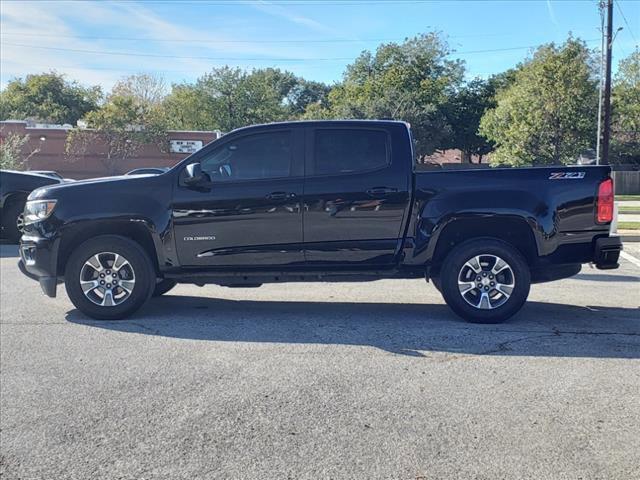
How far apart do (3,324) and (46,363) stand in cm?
175

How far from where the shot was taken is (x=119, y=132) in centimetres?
4144

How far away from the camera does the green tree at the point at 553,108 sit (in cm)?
3334

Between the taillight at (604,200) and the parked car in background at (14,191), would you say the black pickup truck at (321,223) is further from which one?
the parked car in background at (14,191)

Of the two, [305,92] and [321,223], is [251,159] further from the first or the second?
[305,92]

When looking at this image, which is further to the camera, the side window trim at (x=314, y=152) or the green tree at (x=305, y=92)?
the green tree at (x=305, y=92)

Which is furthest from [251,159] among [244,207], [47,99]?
[47,99]

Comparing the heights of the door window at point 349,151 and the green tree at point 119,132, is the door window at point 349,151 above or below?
below

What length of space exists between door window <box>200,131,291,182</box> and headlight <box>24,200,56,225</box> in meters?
1.71

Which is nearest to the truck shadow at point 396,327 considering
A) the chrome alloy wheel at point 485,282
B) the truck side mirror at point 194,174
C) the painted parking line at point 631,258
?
the chrome alloy wheel at point 485,282

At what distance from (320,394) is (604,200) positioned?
369cm

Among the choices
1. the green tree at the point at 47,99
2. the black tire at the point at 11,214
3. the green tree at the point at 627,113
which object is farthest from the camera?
the green tree at the point at 47,99

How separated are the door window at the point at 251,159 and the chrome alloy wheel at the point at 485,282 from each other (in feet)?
7.09

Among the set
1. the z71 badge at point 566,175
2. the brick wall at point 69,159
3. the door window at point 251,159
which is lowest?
the z71 badge at point 566,175

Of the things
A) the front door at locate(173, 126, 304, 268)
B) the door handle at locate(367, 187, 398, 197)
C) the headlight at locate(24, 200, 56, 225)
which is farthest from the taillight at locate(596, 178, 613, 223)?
the headlight at locate(24, 200, 56, 225)
